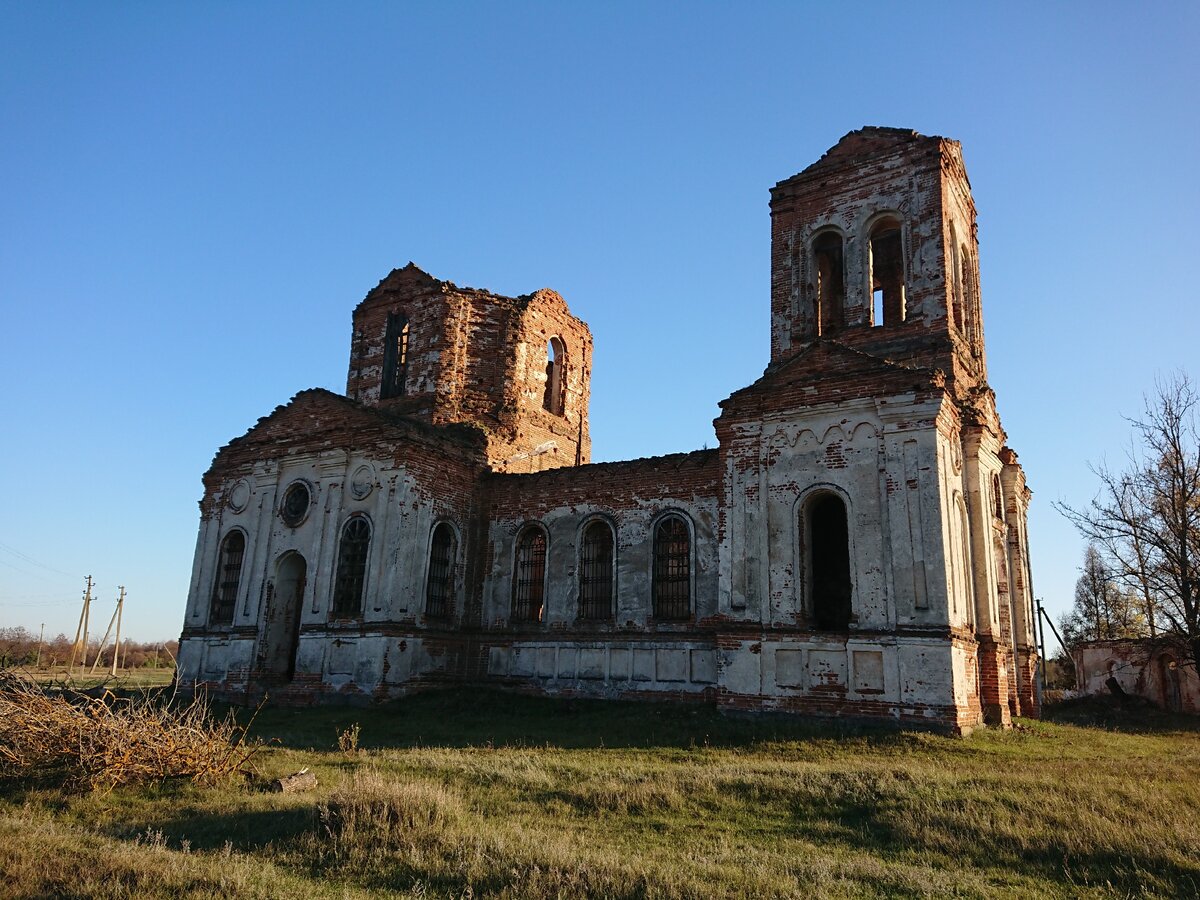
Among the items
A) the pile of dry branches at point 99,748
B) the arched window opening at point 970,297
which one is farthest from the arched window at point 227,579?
the arched window opening at point 970,297

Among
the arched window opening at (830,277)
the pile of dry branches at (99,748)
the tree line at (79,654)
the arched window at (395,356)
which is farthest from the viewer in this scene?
the tree line at (79,654)

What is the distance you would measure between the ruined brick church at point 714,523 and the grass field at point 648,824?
240cm

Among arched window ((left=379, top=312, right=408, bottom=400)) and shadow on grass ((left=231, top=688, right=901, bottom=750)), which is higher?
arched window ((left=379, top=312, right=408, bottom=400))

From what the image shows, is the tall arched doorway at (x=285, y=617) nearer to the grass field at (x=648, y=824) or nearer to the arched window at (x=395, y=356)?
the arched window at (x=395, y=356)

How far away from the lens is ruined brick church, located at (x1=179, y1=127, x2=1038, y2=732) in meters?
14.5

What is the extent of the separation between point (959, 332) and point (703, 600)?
7.65 m

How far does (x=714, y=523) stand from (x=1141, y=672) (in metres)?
16.4

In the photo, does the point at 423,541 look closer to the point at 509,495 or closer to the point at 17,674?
the point at 509,495

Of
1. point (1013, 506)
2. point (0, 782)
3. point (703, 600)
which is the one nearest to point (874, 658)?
point (703, 600)

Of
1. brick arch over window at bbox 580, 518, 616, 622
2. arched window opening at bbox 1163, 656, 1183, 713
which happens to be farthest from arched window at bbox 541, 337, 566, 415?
arched window opening at bbox 1163, 656, 1183, 713

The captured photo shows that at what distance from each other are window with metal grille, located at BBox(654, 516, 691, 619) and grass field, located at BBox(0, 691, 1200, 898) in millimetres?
4361

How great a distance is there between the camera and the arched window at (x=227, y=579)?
2108 cm

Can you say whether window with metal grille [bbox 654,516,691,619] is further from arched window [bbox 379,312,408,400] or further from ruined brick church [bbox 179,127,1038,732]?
arched window [bbox 379,312,408,400]

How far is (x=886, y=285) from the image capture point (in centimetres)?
2016
